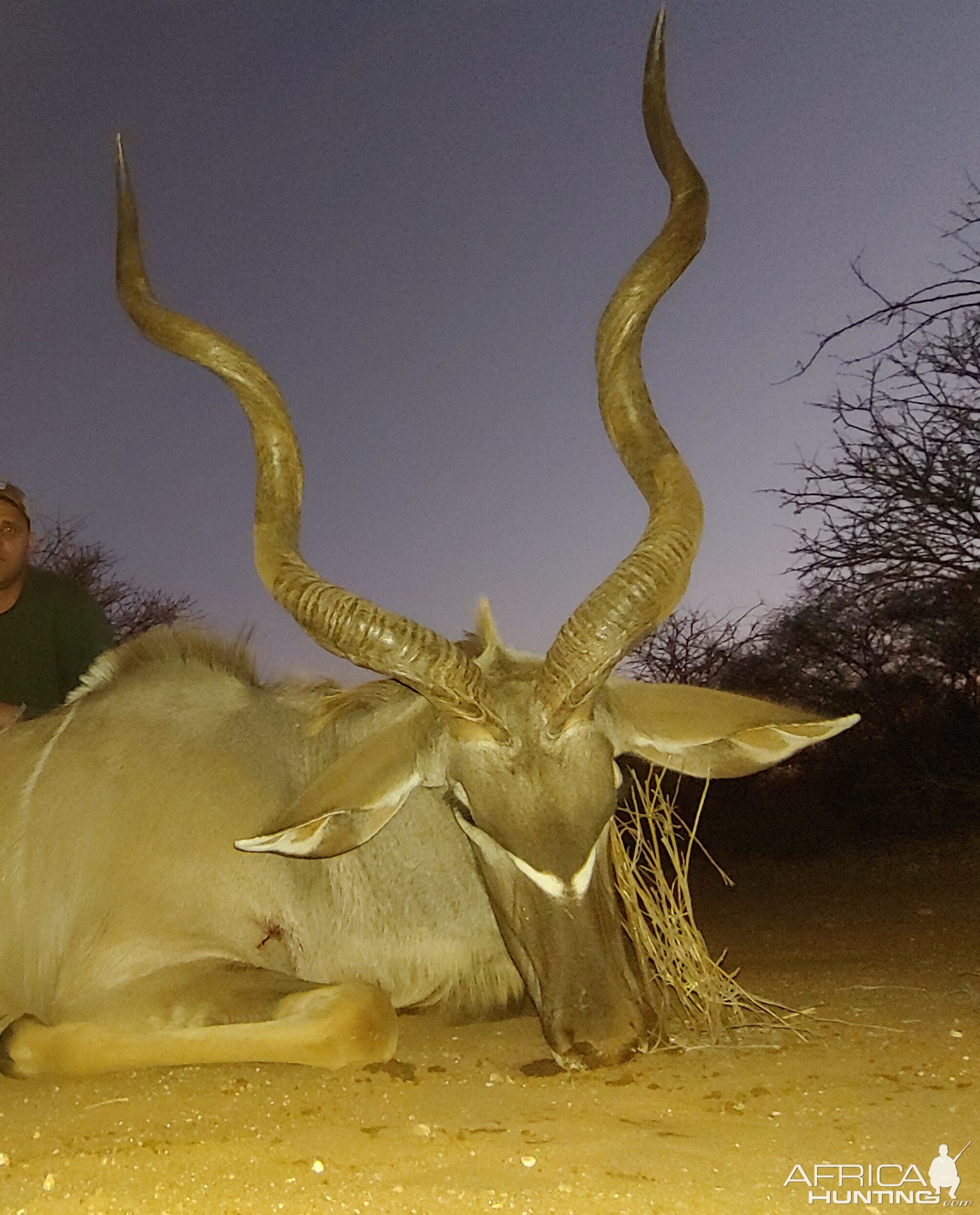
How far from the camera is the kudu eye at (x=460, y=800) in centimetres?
308

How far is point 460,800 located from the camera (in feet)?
10.2

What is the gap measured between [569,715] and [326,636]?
2.23 feet

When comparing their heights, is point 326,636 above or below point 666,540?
below

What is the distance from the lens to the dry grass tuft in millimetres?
3242

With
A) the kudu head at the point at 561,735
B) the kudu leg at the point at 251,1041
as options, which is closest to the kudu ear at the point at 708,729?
the kudu head at the point at 561,735

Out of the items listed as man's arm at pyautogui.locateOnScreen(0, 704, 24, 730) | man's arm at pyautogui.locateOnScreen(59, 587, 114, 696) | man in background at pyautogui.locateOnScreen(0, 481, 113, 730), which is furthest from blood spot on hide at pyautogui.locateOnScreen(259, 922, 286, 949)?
man's arm at pyautogui.locateOnScreen(59, 587, 114, 696)

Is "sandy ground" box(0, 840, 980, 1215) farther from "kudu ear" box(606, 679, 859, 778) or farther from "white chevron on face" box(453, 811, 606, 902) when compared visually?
"kudu ear" box(606, 679, 859, 778)

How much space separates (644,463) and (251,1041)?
6.20ft

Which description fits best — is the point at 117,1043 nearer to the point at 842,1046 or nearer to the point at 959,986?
the point at 842,1046

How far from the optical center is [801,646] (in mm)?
11023

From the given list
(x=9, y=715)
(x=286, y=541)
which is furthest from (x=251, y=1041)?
(x=9, y=715)

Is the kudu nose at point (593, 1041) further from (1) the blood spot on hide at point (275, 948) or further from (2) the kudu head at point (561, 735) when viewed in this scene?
(1) the blood spot on hide at point (275, 948)

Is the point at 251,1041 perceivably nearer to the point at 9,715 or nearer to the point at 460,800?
the point at 460,800

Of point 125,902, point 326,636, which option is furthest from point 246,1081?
point 326,636
